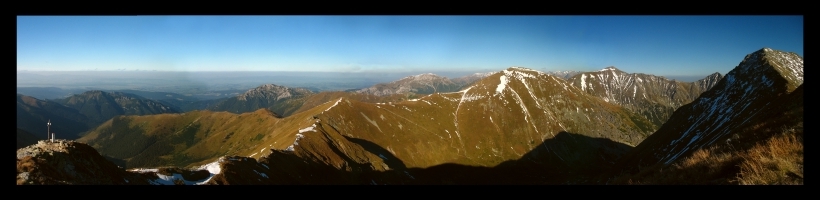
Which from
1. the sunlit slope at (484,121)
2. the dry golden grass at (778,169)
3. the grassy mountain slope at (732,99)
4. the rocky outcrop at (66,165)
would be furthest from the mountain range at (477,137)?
the rocky outcrop at (66,165)

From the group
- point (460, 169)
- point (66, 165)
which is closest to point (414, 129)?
point (460, 169)

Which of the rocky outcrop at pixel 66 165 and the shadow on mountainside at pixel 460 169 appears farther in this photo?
the shadow on mountainside at pixel 460 169

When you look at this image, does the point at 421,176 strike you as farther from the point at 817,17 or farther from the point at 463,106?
the point at 817,17

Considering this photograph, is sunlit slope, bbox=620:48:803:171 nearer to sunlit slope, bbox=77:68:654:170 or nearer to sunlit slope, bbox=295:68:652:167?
sunlit slope, bbox=77:68:654:170

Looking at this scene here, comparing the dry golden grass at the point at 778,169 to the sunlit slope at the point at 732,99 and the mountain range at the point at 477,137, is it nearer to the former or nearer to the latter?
the mountain range at the point at 477,137

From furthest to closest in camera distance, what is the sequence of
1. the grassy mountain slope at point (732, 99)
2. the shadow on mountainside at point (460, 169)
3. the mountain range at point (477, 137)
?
the grassy mountain slope at point (732, 99) → the mountain range at point (477, 137) → the shadow on mountainside at point (460, 169)

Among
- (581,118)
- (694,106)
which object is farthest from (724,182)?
(581,118)

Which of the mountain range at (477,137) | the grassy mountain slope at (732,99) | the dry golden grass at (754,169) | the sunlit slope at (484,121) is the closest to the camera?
the dry golden grass at (754,169)

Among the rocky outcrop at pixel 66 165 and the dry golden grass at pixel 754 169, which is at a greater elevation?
the dry golden grass at pixel 754 169

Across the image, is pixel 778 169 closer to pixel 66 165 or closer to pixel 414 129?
pixel 66 165
